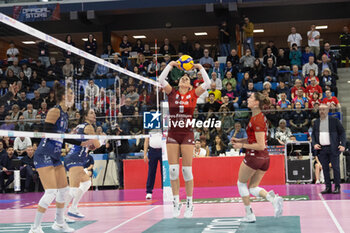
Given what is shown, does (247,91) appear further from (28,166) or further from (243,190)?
(243,190)

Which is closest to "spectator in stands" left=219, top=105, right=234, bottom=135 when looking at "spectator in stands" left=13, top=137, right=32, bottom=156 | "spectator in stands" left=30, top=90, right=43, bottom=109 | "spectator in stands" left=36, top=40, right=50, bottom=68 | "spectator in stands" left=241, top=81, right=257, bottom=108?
"spectator in stands" left=241, top=81, right=257, bottom=108

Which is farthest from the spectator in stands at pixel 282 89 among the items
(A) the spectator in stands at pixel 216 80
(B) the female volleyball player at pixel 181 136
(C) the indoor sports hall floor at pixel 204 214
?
(B) the female volleyball player at pixel 181 136

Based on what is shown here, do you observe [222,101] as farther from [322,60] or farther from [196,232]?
[196,232]

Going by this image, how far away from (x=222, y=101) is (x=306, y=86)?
125 inches

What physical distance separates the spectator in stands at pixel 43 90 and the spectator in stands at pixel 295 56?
1093 centimetres

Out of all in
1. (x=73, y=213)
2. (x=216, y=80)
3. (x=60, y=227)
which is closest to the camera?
(x=60, y=227)

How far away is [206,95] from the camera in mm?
19266

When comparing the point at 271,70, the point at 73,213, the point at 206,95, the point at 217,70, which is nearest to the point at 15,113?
the point at 73,213

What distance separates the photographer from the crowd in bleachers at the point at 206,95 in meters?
13.7

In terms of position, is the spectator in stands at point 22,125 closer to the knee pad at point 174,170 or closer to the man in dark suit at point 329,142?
the knee pad at point 174,170

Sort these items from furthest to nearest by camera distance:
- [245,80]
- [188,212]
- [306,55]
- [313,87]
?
[306,55] → [245,80] → [313,87] → [188,212]

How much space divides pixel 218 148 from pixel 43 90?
528 cm

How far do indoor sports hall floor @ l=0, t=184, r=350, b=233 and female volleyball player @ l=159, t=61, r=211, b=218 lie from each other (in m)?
0.47

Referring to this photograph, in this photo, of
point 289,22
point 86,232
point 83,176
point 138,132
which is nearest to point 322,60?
point 289,22
